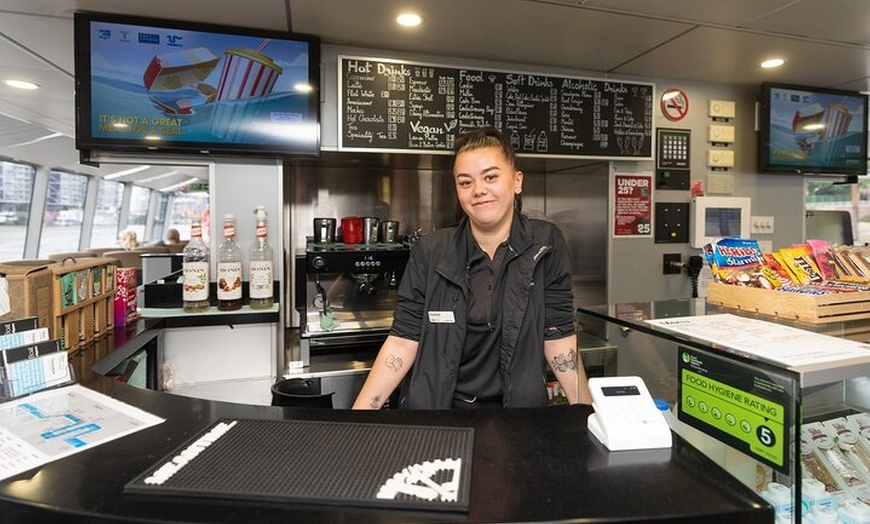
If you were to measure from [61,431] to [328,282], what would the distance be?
1767 mm

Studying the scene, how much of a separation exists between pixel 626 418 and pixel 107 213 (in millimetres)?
10122

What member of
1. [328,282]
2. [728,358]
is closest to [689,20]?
[728,358]

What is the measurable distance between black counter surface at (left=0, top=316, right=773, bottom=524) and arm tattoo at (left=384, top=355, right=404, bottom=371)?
44cm

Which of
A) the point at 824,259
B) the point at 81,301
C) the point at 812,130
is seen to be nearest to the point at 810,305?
the point at 824,259

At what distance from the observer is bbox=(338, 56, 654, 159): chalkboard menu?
2.34 m

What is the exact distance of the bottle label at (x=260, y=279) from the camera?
Result: 2240mm

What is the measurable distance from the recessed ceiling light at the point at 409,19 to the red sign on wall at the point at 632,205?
4.72 ft

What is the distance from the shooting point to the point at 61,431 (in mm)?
945

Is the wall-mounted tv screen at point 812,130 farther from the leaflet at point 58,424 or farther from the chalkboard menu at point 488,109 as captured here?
the leaflet at point 58,424

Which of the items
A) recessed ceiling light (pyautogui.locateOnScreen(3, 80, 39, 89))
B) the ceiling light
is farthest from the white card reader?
the ceiling light

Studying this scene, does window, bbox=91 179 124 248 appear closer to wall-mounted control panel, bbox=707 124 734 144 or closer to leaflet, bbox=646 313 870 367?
wall-mounted control panel, bbox=707 124 734 144

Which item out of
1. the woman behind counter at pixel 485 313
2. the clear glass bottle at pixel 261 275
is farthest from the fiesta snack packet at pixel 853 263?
the clear glass bottle at pixel 261 275

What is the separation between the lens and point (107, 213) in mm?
8820

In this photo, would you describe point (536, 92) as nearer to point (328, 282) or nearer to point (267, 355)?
point (328, 282)
